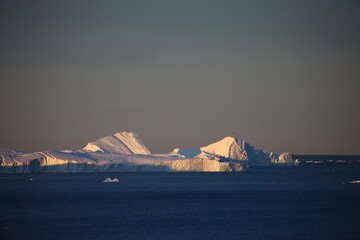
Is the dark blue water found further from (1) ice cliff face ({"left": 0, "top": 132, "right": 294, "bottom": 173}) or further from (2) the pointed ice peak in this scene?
(2) the pointed ice peak

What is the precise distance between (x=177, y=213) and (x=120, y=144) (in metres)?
56.7

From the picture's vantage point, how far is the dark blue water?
3925cm

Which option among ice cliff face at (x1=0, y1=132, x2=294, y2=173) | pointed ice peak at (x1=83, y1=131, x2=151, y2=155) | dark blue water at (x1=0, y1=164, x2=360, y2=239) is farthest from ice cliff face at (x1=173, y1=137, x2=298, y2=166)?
dark blue water at (x1=0, y1=164, x2=360, y2=239)

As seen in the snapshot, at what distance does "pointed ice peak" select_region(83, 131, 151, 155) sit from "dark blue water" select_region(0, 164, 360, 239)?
92.0ft

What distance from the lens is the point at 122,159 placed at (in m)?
95.9

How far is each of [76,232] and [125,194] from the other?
2827 centimetres

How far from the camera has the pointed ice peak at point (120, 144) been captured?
340 ft

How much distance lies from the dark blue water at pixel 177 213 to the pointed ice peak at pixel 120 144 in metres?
28.0

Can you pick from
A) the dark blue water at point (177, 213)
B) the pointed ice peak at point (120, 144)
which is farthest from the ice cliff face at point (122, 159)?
the dark blue water at point (177, 213)

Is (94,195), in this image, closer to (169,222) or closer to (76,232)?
(169,222)

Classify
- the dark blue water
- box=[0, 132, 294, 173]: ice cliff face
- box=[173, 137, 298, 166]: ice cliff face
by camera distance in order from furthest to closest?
box=[173, 137, 298, 166]: ice cliff face, box=[0, 132, 294, 173]: ice cliff face, the dark blue water

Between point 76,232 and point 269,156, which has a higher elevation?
point 269,156

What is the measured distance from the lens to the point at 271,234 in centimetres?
3894

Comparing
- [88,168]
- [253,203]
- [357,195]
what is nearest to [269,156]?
[88,168]
